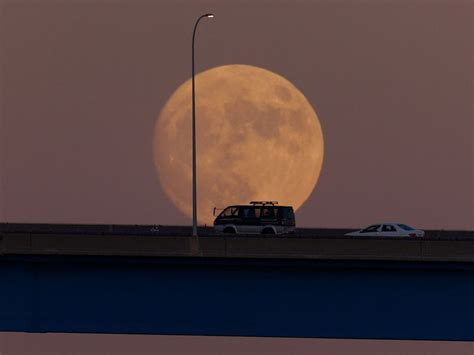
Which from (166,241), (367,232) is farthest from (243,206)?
(166,241)

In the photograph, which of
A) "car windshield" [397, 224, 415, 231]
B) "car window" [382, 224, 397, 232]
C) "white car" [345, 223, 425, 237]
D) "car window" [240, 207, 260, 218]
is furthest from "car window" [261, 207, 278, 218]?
"car windshield" [397, 224, 415, 231]

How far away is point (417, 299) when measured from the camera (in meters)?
45.5

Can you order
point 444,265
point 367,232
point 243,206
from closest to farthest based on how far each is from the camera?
point 444,265 → point 367,232 → point 243,206

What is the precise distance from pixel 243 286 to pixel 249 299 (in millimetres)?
538

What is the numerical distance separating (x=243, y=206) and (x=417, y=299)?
1768 centimetres

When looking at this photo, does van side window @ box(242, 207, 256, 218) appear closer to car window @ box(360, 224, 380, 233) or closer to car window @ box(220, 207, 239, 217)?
car window @ box(220, 207, 239, 217)

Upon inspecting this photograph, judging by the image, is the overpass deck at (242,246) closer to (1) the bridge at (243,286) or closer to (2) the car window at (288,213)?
(1) the bridge at (243,286)

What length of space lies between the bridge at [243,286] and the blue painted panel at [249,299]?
36mm

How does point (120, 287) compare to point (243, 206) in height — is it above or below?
below

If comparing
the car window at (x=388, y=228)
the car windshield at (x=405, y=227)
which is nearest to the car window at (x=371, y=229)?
the car window at (x=388, y=228)

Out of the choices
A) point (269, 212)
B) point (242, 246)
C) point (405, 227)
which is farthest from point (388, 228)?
point (242, 246)

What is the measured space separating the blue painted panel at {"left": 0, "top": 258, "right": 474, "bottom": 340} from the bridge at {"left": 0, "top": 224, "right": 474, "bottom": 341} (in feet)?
0.12

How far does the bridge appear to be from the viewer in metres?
45.4

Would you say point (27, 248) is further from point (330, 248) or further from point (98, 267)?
point (330, 248)
